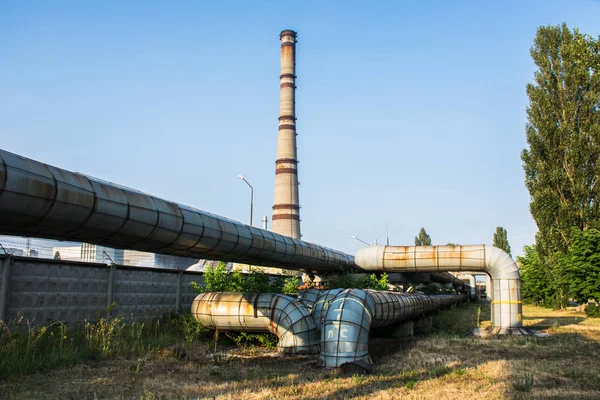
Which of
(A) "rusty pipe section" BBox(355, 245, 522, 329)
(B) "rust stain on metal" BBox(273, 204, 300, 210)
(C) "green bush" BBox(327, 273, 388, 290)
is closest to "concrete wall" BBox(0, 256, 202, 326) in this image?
(A) "rusty pipe section" BBox(355, 245, 522, 329)

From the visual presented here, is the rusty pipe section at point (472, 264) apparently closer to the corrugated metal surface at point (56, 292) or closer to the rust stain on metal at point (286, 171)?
the corrugated metal surface at point (56, 292)

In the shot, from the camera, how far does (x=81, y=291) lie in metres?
13.3

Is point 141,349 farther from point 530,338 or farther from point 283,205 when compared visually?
point 283,205

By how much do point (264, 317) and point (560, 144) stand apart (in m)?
26.3

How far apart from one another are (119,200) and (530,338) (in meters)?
13.7

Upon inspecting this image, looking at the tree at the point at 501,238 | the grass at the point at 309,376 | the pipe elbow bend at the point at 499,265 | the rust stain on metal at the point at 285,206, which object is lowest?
the grass at the point at 309,376

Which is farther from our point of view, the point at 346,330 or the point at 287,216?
the point at 287,216

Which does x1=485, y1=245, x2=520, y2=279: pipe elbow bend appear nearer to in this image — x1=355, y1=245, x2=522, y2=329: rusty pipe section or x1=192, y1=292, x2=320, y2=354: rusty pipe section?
x1=355, y1=245, x2=522, y2=329: rusty pipe section

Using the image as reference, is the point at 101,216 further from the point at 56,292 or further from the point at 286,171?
the point at 286,171

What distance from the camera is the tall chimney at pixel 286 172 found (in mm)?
57406

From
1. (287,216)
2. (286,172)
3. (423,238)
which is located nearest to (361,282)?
(287,216)

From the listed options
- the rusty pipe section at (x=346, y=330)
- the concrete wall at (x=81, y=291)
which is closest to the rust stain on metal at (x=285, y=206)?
the concrete wall at (x=81, y=291)

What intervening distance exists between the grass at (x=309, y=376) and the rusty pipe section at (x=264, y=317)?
535 mm

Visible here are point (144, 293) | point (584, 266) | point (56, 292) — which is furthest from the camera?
point (584, 266)
